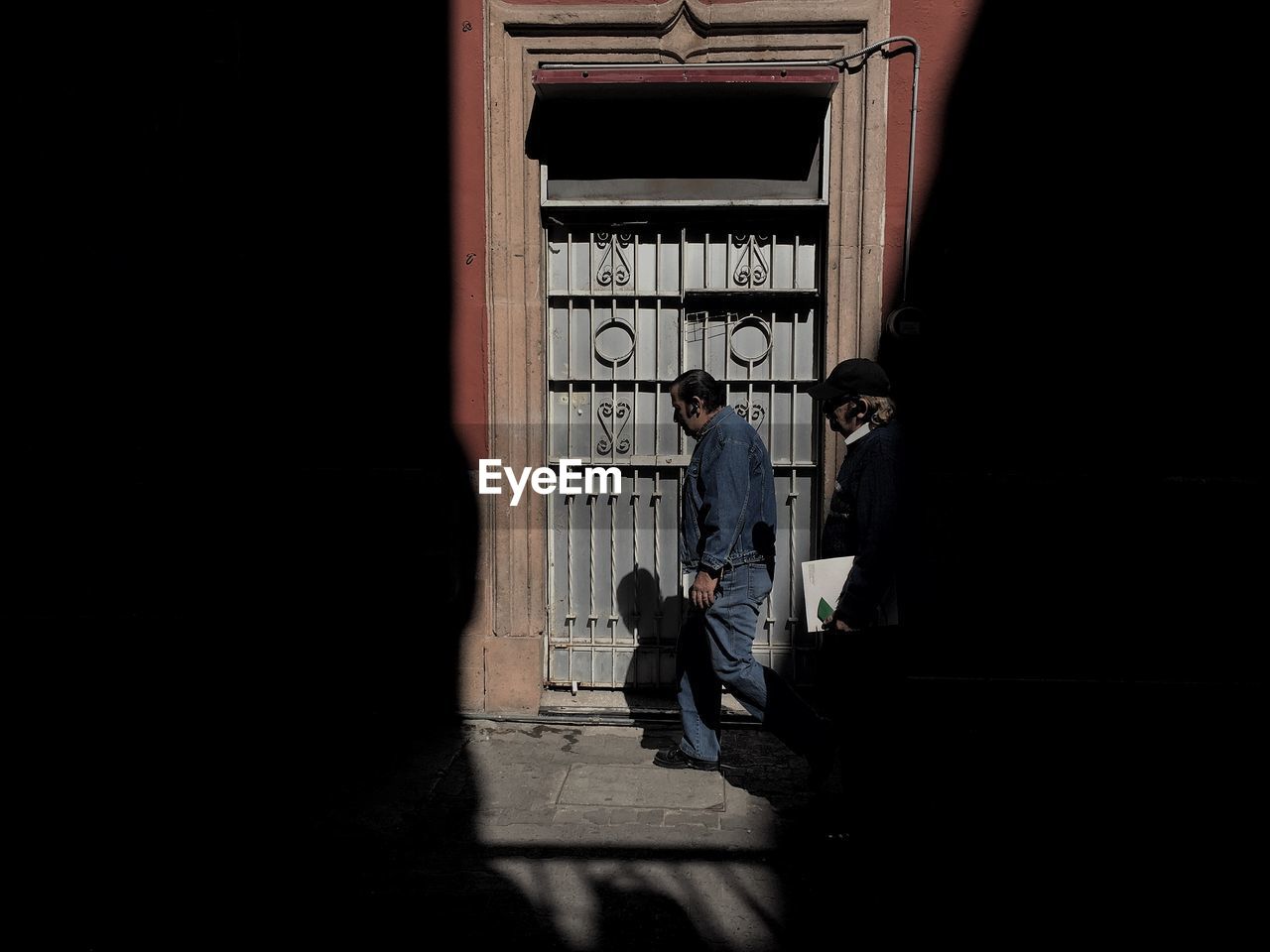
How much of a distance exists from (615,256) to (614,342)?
1.63 feet

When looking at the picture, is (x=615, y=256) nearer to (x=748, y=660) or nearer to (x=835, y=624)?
(x=748, y=660)

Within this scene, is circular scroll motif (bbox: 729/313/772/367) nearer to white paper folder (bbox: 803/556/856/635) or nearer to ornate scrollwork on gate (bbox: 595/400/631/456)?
ornate scrollwork on gate (bbox: 595/400/631/456)

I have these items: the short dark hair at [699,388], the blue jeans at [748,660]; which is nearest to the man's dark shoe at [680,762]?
the blue jeans at [748,660]

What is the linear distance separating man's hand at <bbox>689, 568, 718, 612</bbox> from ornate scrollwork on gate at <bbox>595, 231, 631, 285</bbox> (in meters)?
1.99

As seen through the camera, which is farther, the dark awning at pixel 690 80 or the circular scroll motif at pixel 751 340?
the circular scroll motif at pixel 751 340

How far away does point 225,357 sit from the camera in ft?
16.8

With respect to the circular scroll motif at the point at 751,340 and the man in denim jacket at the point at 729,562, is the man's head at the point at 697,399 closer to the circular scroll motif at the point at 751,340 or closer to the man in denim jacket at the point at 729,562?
the man in denim jacket at the point at 729,562

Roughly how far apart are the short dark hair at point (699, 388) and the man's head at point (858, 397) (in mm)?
624

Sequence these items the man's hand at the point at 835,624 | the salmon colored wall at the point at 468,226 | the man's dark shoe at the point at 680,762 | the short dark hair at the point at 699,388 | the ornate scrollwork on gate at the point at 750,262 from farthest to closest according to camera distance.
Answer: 1. the ornate scrollwork on gate at the point at 750,262
2. the salmon colored wall at the point at 468,226
3. the man's dark shoe at the point at 680,762
4. the short dark hair at the point at 699,388
5. the man's hand at the point at 835,624

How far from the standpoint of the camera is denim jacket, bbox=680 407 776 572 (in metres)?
3.89

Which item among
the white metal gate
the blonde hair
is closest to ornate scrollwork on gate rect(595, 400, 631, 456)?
the white metal gate

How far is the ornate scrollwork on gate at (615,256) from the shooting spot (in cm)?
507

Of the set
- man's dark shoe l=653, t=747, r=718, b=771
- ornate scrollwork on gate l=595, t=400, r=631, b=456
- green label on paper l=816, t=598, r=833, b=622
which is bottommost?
man's dark shoe l=653, t=747, r=718, b=771

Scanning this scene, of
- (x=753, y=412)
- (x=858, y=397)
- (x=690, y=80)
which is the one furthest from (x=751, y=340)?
(x=858, y=397)
